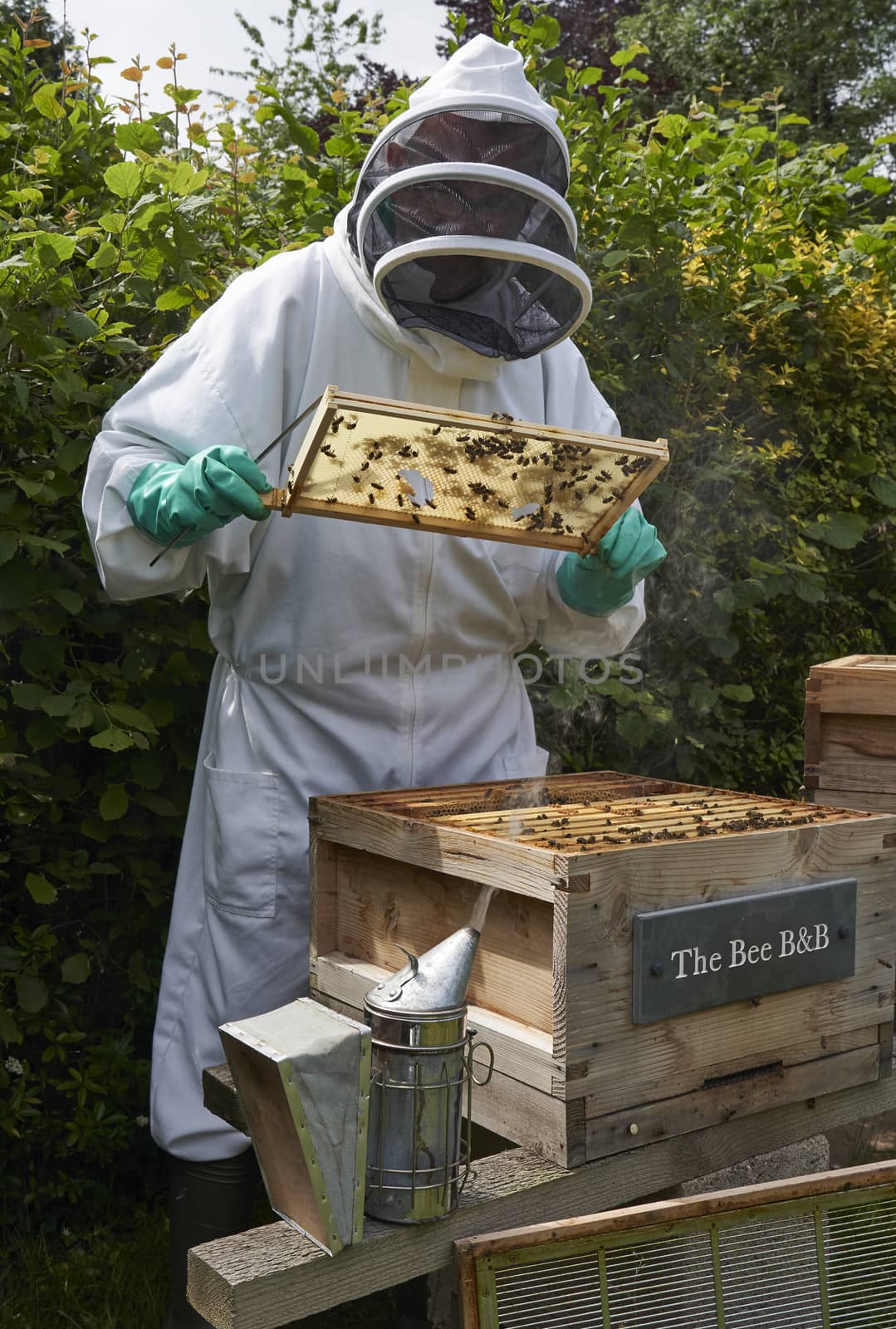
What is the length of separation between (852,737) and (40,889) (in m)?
1.93

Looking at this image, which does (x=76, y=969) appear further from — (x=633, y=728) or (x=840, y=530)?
(x=840, y=530)

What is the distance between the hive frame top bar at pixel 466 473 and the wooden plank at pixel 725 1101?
1027 millimetres

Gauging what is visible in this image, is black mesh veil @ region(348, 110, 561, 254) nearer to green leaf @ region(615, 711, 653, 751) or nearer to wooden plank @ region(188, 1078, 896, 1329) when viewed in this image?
wooden plank @ region(188, 1078, 896, 1329)

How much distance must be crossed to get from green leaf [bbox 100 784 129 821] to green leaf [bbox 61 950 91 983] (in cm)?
36

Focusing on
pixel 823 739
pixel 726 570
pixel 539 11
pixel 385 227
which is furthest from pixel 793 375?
pixel 385 227

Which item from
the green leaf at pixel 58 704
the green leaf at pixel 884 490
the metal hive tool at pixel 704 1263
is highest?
the green leaf at pixel 884 490

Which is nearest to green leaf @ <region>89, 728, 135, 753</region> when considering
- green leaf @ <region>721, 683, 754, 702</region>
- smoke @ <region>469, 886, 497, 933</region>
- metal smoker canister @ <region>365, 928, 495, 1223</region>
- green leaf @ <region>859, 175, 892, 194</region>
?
smoke @ <region>469, 886, 497, 933</region>

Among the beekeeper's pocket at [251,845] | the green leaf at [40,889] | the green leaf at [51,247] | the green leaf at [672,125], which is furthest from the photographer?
the green leaf at [672,125]

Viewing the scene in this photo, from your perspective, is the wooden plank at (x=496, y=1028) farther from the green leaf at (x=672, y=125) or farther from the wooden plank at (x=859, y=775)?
the green leaf at (x=672, y=125)

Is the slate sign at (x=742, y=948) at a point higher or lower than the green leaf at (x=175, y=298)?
lower

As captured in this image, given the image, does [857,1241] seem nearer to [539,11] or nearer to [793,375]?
[793,375]

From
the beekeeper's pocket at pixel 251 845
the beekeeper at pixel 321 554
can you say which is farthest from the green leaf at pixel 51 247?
the beekeeper's pocket at pixel 251 845

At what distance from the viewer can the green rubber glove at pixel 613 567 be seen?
7.64 feet

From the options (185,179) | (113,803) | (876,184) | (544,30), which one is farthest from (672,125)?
(113,803)
